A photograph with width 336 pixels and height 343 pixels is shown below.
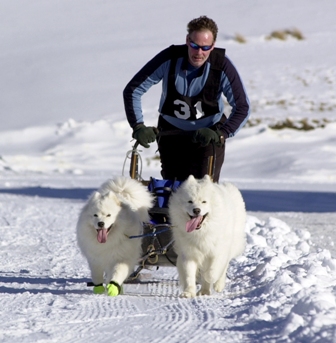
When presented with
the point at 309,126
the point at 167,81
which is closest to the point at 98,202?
the point at 167,81

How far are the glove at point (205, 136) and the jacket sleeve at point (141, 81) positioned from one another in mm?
451

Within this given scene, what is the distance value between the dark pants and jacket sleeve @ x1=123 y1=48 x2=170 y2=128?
9.0 inches

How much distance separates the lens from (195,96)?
16.5ft

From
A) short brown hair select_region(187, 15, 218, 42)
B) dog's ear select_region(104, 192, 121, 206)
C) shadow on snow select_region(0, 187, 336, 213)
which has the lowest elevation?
shadow on snow select_region(0, 187, 336, 213)

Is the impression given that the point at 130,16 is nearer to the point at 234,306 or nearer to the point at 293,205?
the point at 293,205

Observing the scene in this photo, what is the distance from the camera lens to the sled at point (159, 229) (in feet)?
16.4

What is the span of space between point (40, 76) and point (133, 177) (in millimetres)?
21282

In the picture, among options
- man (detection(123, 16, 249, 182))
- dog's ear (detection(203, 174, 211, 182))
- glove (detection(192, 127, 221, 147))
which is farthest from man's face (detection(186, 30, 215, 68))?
dog's ear (detection(203, 174, 211, 182))

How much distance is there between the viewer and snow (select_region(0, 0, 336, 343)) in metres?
3.90

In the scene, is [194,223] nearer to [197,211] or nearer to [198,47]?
[197,211]

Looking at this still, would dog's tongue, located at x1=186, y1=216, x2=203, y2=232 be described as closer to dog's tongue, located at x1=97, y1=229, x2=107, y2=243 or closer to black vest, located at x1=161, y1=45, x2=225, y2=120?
dog's tongue, located at x1=97, y1=229, x2=107, y2=243

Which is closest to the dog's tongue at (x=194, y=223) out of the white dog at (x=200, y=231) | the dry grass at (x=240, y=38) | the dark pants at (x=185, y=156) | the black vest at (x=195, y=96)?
the white dog at (x=200, y=231)

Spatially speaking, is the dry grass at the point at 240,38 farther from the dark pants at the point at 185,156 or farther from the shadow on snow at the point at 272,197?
the dark pants at the point at 185,156

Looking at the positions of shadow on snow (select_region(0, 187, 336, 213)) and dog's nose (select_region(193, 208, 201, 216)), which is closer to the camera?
dog's nose (select_region(193, 208, 201, 216))
